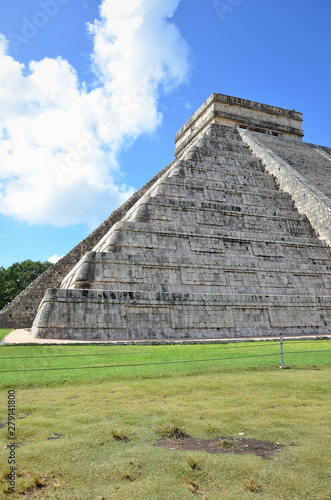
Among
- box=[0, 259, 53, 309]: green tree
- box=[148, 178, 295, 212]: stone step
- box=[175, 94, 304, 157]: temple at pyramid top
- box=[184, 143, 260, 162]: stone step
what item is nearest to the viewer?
box=[148, 178, 295, 212]: stone step

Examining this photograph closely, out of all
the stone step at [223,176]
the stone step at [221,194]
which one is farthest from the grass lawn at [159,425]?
the stone step at [223,176]

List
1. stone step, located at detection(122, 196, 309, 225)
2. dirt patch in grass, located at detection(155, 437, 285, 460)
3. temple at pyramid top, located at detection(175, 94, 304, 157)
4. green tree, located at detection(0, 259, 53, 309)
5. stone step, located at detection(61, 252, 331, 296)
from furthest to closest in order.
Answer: green tree, located at detection(0, 259, 53, 309), temple at pyramid top, located at detection(175, 94, 304, 157), stone step, located at detection(122, 196, 309, 225), stone step, located at detection(61, 252, 331, 296), dirt patch in grass, located at detection(155, 437, 285, 460)

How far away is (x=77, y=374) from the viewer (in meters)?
5.33

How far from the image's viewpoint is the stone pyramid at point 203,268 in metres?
9.84

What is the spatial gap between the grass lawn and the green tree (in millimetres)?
29400

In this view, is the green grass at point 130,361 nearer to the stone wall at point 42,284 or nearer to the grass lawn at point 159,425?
the grass lawn at point 159,425

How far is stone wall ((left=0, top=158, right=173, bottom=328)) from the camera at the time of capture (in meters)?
14.2

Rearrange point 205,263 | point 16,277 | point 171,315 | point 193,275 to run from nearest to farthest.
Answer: point 171,315
point 193,275
point 205,263
point 16,277

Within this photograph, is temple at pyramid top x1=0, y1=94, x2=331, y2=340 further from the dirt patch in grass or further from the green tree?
the green tree

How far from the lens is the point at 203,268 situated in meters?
12.2

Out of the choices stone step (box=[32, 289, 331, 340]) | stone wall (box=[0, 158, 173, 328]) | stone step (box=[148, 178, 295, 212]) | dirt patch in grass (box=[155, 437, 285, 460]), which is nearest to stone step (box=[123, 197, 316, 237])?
stone step (box=[148, 178, 295, 212])

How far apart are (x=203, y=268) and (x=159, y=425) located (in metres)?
8.93

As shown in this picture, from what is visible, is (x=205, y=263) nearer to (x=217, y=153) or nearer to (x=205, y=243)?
(x=205, y=243)

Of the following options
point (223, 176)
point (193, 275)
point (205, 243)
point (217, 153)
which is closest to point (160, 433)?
point (193, 275)
